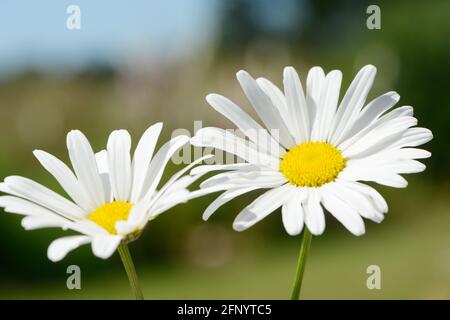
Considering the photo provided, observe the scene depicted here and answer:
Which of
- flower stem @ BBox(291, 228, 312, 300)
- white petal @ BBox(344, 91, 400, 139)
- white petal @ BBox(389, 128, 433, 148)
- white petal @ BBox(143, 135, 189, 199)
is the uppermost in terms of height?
white petal @ BBox(344, 91, 400, 139)

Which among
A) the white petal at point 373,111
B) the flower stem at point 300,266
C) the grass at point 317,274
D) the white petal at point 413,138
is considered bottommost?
the flower stem at point 300,266

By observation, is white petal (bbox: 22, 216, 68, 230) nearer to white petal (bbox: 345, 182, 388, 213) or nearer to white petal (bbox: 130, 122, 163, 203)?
white petal (bbox: 130, 122, 163, 203)

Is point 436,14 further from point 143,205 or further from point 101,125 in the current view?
point 143,205

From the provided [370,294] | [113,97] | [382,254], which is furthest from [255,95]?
[113,97]

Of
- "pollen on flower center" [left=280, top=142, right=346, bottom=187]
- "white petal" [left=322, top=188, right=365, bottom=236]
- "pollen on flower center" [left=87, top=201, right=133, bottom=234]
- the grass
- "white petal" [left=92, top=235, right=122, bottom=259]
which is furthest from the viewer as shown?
the grass

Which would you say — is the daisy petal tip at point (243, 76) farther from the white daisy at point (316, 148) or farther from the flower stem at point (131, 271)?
the flower stem at point (131, 271)

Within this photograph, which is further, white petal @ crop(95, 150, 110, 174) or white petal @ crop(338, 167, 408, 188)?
white petal @ crop(95, 150, 110, 174)

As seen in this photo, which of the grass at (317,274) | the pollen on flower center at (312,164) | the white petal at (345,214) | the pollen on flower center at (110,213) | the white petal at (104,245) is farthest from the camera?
the grass at (317,274)

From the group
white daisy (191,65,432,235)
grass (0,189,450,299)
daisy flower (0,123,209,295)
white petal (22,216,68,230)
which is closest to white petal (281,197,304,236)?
white daisy (191,65,432,235)

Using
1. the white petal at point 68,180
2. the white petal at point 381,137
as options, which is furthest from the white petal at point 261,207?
the white petal at point 68,180
